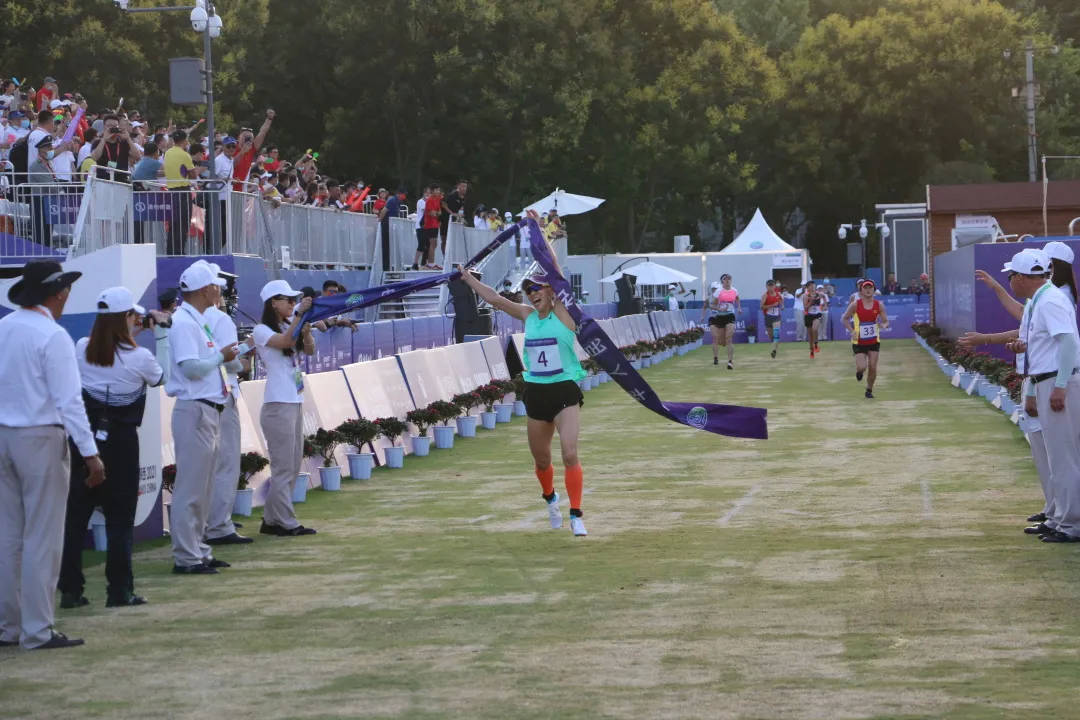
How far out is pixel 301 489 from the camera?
16609 mm

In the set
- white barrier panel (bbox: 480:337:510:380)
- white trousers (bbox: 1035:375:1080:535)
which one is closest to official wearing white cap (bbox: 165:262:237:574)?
white trousers (bbox: 1035:375:1080:535)

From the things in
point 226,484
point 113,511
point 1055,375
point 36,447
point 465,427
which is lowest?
point 465,427

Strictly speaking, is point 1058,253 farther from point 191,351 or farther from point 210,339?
point 191,351

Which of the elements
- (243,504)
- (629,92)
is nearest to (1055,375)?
(243,504)

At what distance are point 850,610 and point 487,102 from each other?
2111 inches

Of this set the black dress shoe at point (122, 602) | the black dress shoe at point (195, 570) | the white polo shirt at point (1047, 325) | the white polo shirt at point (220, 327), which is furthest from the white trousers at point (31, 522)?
the white polo shirt at point (1047, 325)

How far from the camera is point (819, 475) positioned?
57.2 feet

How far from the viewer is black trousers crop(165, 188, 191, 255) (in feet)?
82.0

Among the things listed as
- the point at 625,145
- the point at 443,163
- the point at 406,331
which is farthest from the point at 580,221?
the point at 406,331

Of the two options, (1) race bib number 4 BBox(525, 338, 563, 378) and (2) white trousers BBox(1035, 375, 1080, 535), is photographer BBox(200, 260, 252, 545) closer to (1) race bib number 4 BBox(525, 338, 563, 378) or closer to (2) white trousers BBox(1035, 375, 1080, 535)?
(1) race bib number 4 BBox(525, 338, 563, 378)

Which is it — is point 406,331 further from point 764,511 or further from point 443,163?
point 443,163

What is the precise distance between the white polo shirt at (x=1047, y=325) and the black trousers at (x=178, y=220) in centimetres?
1561

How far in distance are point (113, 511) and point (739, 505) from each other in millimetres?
6470

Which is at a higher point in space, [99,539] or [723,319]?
[723,319]
